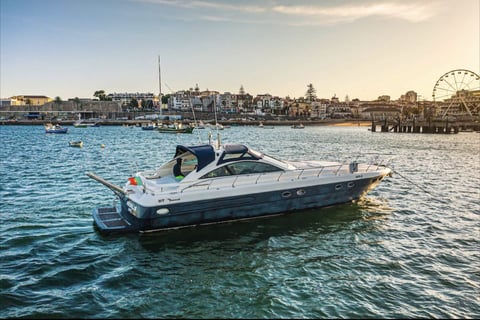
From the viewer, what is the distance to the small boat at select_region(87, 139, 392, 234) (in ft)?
36.1

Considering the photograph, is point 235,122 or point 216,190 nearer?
point 216,190

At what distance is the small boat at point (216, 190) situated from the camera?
1101 centimetres

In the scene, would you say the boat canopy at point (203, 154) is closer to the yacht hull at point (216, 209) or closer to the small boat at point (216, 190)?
the small boat at point (216, 190)

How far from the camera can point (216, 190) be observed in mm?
11414

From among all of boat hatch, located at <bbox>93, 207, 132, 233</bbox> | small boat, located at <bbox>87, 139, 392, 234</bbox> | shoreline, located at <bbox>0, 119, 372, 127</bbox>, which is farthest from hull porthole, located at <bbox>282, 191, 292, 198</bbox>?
shoreline, located at <bbox>0, 119, 372, 127</bbox>

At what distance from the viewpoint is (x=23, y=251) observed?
1011 cm

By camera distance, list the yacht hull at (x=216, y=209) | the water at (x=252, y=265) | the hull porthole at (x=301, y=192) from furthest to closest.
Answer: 1. the hull porthole at (x=301, y=192)
2. the yacht hull at (x=216, y=209)
3. the water at (x=252, y=265)

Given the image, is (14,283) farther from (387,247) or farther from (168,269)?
(387,247)

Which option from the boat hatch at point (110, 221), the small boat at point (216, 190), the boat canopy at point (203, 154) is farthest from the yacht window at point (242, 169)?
the boat hatch at point (110, 221)

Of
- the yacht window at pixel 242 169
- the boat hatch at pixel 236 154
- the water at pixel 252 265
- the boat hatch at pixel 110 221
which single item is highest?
the boat hatch at pixel 236 154

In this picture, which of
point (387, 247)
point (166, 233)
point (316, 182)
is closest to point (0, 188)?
point (166, 233)

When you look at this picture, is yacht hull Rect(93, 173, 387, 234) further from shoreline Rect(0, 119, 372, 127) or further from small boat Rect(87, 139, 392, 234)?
shoreline Rect(0, 119, 372, 127)

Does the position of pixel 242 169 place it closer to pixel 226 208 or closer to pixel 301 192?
pixel 226 208

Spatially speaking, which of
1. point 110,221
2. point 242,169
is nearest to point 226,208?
point 242,169
